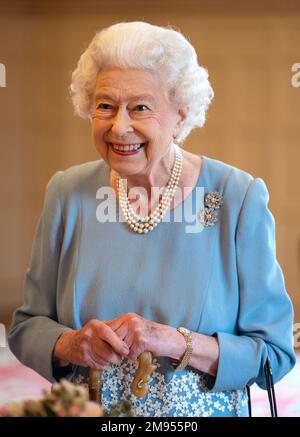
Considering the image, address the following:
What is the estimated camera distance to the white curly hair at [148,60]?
154 centimetres

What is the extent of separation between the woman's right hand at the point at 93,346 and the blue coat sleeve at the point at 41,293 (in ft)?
0.24

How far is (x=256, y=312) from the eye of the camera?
1.59 metres

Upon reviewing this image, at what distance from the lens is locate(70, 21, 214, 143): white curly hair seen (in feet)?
5.04

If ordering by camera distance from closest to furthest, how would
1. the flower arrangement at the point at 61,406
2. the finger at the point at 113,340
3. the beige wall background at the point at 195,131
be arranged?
the flower arrangement at the point at 61,406 → the finger at the point at 113,340 → the beige wall background at the point at 195,131

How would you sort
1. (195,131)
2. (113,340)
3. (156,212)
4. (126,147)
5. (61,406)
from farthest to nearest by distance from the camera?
(195,131)
(156,212)
(126,147)
(113,340)
(61,406)

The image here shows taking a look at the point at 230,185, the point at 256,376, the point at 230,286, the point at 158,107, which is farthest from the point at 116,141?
the point at 256,376

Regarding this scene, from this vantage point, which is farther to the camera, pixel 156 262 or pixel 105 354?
pixel 156 262

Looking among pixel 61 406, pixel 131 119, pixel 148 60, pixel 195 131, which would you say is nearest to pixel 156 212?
pixel 131 119

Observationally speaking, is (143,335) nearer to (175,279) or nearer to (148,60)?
(175,279)

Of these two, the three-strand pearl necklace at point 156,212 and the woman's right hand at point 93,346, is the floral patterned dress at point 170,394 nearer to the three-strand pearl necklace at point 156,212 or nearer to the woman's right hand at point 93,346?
the woman's right hand at point 93,346

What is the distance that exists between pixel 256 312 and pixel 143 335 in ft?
0.84

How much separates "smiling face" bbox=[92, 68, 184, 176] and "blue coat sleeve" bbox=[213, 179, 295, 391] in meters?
0.23

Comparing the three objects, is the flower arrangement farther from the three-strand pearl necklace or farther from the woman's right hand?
the three-strand pearl necklace

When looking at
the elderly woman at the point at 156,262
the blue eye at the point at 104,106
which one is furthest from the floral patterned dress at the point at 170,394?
the blue eye at the point at 104,106
